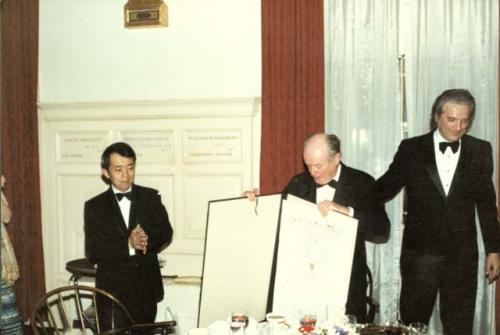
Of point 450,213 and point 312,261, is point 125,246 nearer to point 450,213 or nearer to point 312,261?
point 312,261

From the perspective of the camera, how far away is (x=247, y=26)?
4551 millimetres

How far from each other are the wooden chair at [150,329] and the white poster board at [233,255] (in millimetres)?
180

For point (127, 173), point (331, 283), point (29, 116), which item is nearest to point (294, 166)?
point (127, 173)

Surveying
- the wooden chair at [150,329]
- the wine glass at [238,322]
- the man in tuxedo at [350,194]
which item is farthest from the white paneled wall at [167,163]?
the wine glass at [238,322]

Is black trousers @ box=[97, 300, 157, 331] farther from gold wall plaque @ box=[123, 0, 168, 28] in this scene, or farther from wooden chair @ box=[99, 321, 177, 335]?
gold wall plaque @ box=[123, 0, 168, 28]

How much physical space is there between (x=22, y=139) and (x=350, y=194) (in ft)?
10.8

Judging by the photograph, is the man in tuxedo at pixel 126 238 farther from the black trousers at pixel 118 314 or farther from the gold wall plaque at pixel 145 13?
the gold wall plaque at pixel 145 13

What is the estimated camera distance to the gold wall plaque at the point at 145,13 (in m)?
4.62

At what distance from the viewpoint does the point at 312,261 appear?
265cm

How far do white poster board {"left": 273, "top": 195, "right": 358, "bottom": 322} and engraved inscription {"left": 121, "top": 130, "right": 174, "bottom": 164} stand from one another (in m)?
2.21

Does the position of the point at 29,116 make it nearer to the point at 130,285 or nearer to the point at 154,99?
the point at 154,99

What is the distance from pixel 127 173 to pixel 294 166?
1530mm

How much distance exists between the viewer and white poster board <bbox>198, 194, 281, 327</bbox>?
2.87 m

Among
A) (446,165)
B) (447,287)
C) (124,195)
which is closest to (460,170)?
(446,165)
